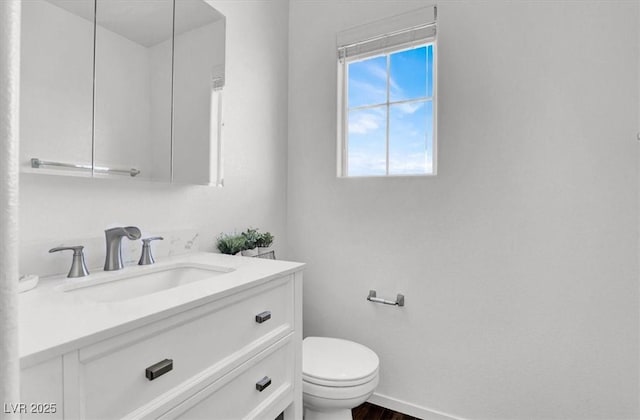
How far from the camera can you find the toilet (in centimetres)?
133

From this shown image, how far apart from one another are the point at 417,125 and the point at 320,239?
84 centimetres

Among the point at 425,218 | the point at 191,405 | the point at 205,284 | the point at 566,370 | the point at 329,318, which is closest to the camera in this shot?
the point at 191,405

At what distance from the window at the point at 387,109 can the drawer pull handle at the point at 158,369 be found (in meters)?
1.38

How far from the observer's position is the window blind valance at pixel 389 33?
5.44 ft

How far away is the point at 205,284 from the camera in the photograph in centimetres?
90

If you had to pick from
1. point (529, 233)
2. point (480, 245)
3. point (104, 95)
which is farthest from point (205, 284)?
point (529, 233)

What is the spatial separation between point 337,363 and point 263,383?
0.51 meters

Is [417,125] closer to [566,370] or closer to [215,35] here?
[215,35]

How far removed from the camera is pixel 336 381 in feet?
4.38

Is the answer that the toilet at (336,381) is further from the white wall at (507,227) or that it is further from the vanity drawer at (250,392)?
the white wall at (507,227)

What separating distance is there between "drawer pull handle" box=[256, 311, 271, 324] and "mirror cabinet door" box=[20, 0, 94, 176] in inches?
28.1

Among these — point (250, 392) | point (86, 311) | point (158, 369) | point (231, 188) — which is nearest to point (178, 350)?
point (158, 369)

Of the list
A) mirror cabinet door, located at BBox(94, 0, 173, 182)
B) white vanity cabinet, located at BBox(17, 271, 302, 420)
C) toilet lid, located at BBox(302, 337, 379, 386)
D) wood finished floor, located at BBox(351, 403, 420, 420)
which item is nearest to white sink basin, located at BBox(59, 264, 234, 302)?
white vanity cabinet, located at BBox(17, 271, 302, 420)

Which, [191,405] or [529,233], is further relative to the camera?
→ [529,233]
